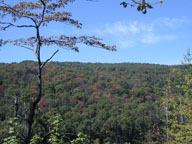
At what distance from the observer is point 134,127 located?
56188 mm

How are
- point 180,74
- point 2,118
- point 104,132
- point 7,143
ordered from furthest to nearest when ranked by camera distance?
point 104,132 < point 2,118 < point 180,74 < point 7,143

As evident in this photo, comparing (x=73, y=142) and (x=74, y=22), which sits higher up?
(x=74, y=22)

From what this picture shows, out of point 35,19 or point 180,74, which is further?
point 180,74

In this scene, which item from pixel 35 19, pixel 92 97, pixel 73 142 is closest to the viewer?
pixel 73 142

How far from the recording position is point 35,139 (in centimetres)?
339

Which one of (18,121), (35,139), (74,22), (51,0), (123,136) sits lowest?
(123,136)

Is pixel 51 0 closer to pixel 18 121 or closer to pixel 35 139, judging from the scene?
pixel 18 121

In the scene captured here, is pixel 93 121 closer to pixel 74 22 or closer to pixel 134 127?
pixel 134 127

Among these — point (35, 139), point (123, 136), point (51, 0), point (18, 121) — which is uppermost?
point (51, 0)

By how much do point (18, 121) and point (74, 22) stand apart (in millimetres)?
1519

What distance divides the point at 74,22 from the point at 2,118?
51225 mm

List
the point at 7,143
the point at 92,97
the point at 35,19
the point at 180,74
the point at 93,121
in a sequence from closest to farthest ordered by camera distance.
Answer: the point at 7,143 < the point at 35,19 < the point at 180,74 < the point at 93,121 < the point at 92,97

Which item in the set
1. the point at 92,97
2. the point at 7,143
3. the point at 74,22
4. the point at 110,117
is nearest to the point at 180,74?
the point at 74,22

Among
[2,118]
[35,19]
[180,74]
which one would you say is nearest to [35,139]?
[35,19]
